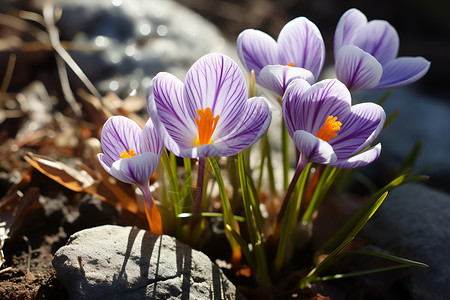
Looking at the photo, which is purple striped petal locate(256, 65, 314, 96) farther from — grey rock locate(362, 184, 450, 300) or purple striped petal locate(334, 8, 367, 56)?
grey rock locate(362, 184, 450, 300)

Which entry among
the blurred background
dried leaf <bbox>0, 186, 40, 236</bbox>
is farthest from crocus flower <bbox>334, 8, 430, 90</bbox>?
the blurred background

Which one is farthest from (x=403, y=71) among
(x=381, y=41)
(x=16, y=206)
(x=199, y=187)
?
(x=16, y=206)

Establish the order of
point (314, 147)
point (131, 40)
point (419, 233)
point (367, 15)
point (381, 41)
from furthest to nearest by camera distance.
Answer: point (367, 15), point (131, 40), point (419, 233), point (381, 41), point (314, 147)

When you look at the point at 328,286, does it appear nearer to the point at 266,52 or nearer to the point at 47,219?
the point at 266,52

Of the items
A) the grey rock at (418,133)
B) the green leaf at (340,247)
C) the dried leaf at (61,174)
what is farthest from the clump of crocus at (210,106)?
the grey rock at (418,133)

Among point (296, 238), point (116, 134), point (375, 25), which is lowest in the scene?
point (296, 238)

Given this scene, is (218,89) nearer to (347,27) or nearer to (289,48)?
(289,48)

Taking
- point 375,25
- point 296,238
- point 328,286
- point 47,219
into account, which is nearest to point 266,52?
point 375,25
